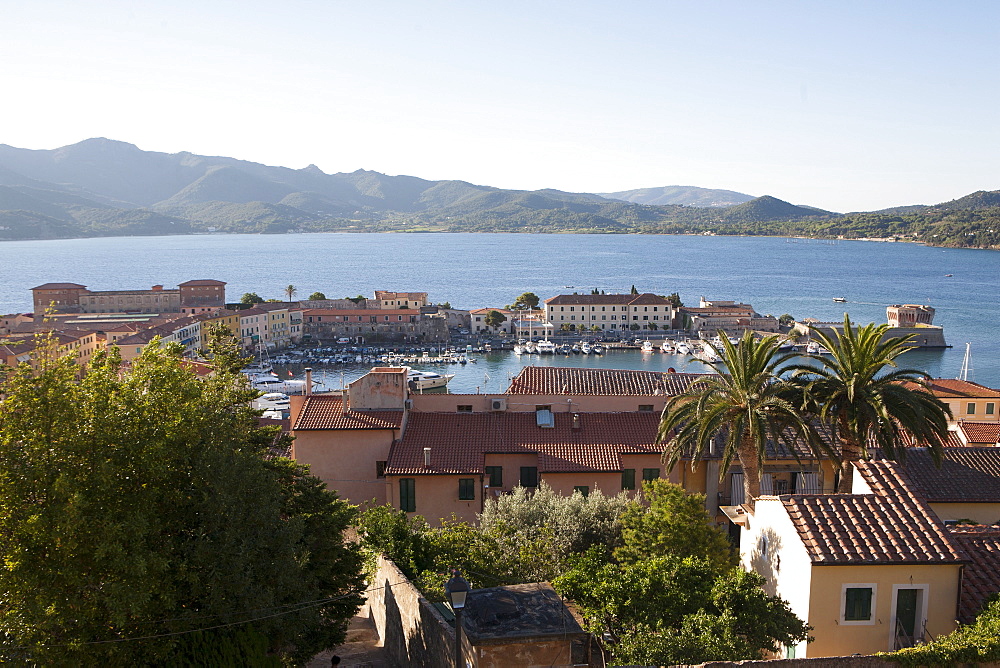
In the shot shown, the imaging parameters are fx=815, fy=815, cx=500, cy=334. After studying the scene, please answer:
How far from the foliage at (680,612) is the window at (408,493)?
391 inches

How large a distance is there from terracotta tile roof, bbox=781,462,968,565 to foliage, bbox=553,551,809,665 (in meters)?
0.96

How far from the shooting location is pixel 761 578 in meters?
10.8

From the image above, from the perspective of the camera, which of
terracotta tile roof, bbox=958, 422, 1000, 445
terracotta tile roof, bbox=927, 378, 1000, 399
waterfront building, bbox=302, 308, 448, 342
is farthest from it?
waterfront building, bbox=302, 308, 448, 342

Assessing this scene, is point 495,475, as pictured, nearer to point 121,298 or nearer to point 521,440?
point 521,440

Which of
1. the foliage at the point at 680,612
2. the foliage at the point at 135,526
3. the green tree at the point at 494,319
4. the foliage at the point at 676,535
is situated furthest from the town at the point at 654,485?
the green tree at the point at 494,319

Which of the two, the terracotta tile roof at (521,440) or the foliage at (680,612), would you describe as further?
the terracotta tile roof at (521,440)

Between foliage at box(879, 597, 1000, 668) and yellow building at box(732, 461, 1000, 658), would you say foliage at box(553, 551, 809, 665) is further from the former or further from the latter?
foliage at box(879, 597, 1000, 668)

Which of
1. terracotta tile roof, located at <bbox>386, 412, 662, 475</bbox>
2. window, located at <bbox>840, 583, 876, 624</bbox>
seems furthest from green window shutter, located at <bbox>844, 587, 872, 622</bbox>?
terracotta tile roof, located at <bbox>386, 412, 662, 475</bbox>

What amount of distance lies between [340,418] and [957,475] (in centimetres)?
1471

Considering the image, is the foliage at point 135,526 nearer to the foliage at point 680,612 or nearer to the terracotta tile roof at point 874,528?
the foliage at point 680,612

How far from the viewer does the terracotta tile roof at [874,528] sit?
9.98 m

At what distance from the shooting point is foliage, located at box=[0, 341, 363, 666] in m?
8.54

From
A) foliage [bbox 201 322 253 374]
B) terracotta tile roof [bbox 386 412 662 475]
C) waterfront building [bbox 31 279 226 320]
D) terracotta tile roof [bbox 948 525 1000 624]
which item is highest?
foliage [bbox 201 322 253 374]

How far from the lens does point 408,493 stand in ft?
67.6
